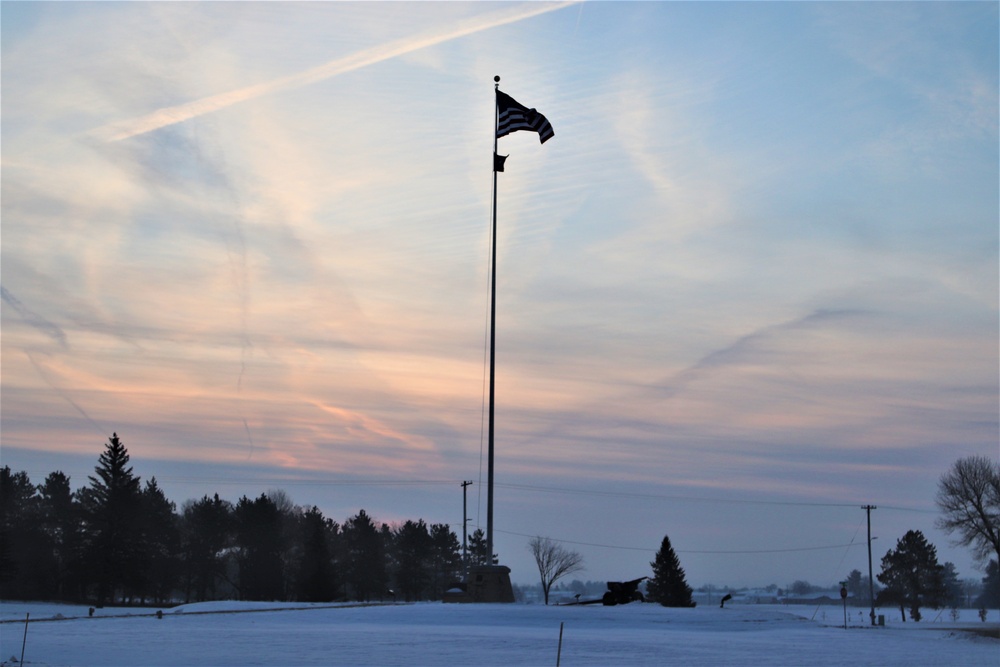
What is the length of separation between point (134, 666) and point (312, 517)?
66308 mm

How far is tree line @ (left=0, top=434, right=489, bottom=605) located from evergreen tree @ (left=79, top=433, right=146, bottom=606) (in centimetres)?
8

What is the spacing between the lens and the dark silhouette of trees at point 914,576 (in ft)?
316

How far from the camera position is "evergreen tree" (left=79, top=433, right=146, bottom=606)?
226 feet

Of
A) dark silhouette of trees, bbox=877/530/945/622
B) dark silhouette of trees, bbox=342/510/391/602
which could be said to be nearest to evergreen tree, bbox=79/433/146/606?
dark silhouette of trees, bbox=342/510/391/602

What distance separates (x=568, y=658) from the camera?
909 inches

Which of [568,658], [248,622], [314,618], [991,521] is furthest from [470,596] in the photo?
[991,521]

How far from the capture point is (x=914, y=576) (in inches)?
3807

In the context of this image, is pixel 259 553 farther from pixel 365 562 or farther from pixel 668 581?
pixel 668 581

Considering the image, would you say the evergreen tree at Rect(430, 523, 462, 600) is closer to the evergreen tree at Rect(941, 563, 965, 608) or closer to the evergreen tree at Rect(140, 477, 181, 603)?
the evergreen tree at Rect(140, 477, 181, 603)

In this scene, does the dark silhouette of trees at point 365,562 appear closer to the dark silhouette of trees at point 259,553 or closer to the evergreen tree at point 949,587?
the dark silhouette of trees at point 259,553

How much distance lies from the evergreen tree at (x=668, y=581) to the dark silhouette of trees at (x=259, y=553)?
132ft

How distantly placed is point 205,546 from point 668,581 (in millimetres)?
48211

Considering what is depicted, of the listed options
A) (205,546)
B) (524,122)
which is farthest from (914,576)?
(524,122)

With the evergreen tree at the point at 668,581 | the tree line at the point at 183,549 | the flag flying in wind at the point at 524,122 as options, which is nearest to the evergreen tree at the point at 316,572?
the tree line at the point at 183,549
